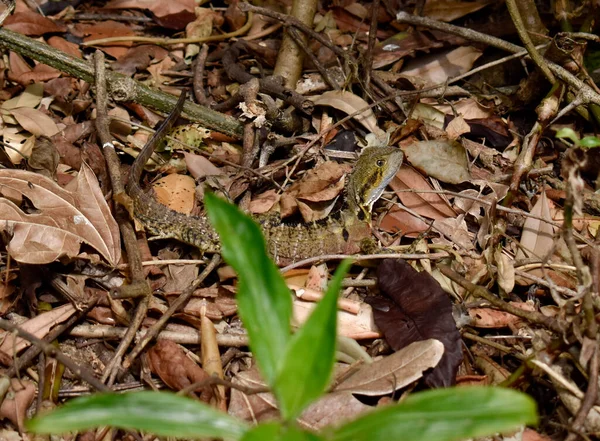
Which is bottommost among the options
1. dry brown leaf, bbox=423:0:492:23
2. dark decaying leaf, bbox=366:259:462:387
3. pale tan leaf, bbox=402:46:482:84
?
dark decaying leaf, bbox=366:259:462:387

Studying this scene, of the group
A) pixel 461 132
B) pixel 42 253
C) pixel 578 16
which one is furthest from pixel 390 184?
pixel 42 253

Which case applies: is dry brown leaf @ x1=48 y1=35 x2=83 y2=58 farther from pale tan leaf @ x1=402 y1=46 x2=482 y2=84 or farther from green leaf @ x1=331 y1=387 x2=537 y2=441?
green leaf @ x1=331 y1=387 x2=537 y2=441

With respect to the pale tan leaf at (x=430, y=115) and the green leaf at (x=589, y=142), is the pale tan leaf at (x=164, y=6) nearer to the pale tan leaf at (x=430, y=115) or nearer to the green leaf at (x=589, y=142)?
the pale tan leaf at (x=430, y=115)

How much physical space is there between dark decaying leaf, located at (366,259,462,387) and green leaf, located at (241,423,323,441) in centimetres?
140

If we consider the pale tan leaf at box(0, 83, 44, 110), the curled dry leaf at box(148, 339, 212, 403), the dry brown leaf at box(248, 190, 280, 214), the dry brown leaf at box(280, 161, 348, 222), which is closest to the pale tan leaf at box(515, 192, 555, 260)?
the dry brown leaf at box(280, 161, 348, 222)

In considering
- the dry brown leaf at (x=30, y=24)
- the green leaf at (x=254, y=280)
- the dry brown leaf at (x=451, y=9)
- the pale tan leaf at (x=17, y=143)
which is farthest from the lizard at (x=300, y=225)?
the green leaf at (x=254, y=280)

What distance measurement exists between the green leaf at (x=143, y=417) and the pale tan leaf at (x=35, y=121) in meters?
3.00

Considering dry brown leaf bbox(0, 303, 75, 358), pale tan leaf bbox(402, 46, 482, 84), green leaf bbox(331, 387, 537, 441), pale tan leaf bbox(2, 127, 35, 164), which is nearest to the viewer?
green leaf bbox(331, 387, 537, 441)

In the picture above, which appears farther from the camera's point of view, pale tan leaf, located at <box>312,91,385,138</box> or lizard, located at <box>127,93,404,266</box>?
pale tan leaf, located at <box>312,91,385,138</box>

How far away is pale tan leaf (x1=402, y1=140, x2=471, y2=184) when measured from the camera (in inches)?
156

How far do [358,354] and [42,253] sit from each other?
1.75 metres

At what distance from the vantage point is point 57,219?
11.4 feet

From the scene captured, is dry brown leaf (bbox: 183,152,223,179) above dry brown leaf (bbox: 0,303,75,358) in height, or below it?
above

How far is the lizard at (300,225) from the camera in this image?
3.77m
